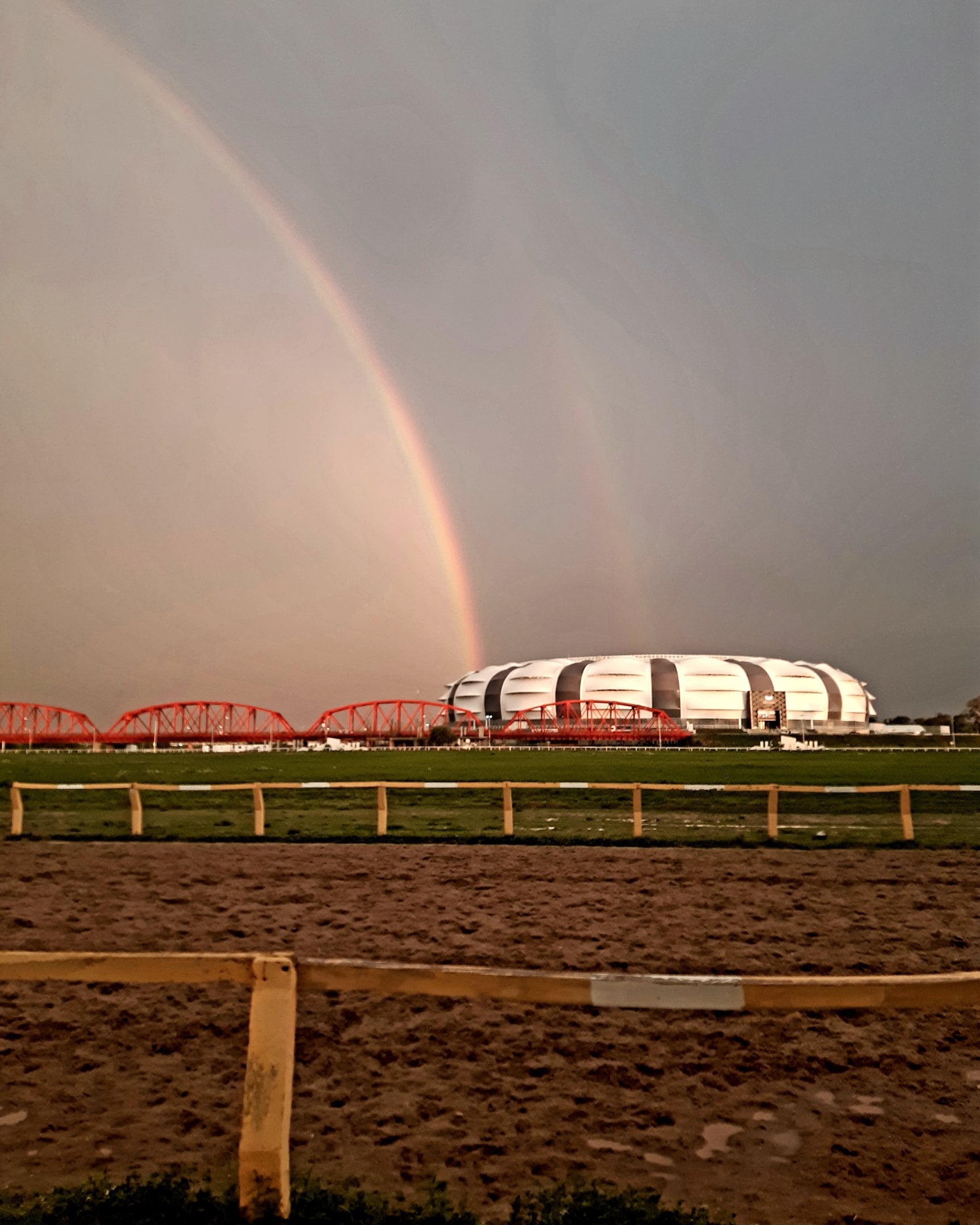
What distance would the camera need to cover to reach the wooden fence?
4031 mm

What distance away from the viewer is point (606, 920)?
41.7 ft

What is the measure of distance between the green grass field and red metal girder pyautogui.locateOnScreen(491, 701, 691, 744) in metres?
60.3

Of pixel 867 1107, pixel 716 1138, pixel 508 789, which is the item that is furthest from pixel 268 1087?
pixel 508 789

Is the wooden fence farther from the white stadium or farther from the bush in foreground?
the white stadium

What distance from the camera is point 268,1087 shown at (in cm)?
425

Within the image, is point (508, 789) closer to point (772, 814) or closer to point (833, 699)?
point (772, 814)

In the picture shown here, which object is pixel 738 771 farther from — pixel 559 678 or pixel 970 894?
pixel 559 678

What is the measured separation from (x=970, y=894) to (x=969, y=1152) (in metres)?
10.4

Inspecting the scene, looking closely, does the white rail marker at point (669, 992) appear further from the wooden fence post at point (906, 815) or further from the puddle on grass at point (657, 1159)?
the wooden fence post at point (906, 815)

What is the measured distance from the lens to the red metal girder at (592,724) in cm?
12412

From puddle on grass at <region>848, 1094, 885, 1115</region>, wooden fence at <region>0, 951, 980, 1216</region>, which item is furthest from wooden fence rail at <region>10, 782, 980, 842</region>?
wooden fence at <region>0, 951, 980, 1216</region>

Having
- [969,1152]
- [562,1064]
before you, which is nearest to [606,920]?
[562,1064]

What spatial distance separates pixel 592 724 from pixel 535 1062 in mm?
152057

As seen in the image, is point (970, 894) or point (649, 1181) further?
point (970, 894)
